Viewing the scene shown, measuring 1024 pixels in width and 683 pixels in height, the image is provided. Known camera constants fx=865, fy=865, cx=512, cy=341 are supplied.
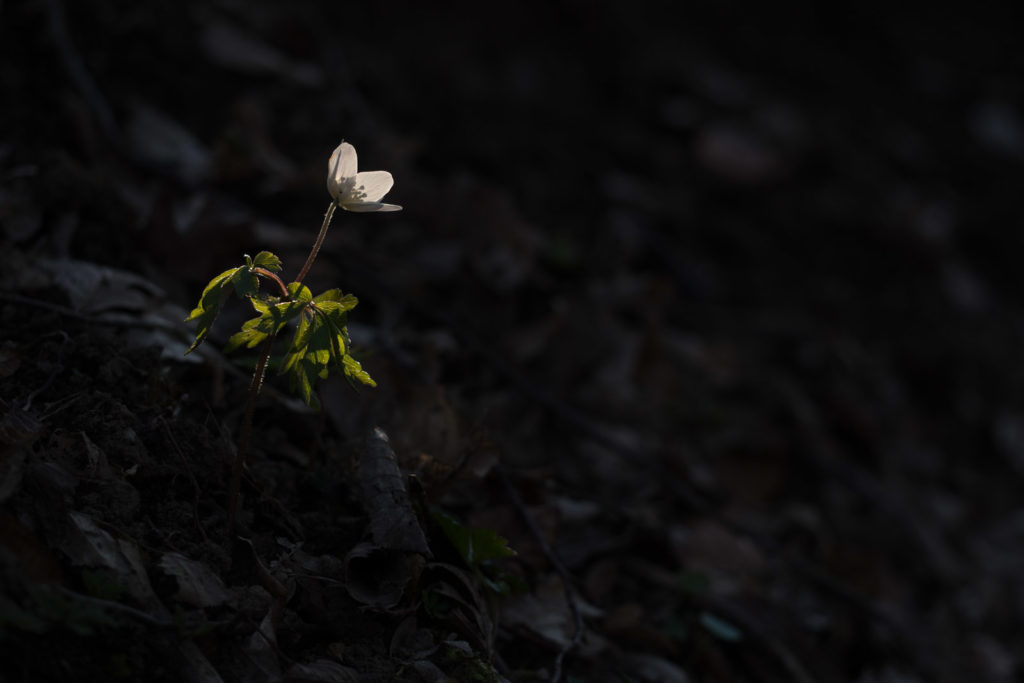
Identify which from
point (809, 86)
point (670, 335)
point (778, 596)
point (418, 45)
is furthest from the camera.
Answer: point (809, 86)

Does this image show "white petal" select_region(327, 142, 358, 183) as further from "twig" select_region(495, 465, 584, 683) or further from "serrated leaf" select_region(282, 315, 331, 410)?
"twig" select_region(495, 465, 584, 683)

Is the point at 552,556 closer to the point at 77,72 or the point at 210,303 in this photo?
the point at 210,303

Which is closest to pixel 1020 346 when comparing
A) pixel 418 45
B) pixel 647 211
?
pixel 647 211

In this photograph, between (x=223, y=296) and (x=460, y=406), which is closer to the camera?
(x=223, y=296)

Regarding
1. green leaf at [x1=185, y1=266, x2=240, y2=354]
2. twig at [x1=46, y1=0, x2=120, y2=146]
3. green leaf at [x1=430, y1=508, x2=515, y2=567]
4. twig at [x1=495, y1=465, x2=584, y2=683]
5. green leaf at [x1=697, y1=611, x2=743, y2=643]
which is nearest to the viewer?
green leaf at [x1=185, y1=266, x2=240, y2=354]

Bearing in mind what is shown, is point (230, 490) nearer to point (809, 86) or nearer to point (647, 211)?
point (647, 211)

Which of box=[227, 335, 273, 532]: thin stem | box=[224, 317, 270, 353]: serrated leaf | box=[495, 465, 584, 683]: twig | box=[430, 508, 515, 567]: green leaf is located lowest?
box=[495, 465, 584, 683]: twig

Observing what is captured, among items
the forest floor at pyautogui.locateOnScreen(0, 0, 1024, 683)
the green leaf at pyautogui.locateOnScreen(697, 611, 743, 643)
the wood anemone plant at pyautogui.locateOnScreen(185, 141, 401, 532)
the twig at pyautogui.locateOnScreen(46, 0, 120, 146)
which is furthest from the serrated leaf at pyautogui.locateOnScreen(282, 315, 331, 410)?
the twig at pyautogui.locateOnScreen(46, 0, 120, 146)
